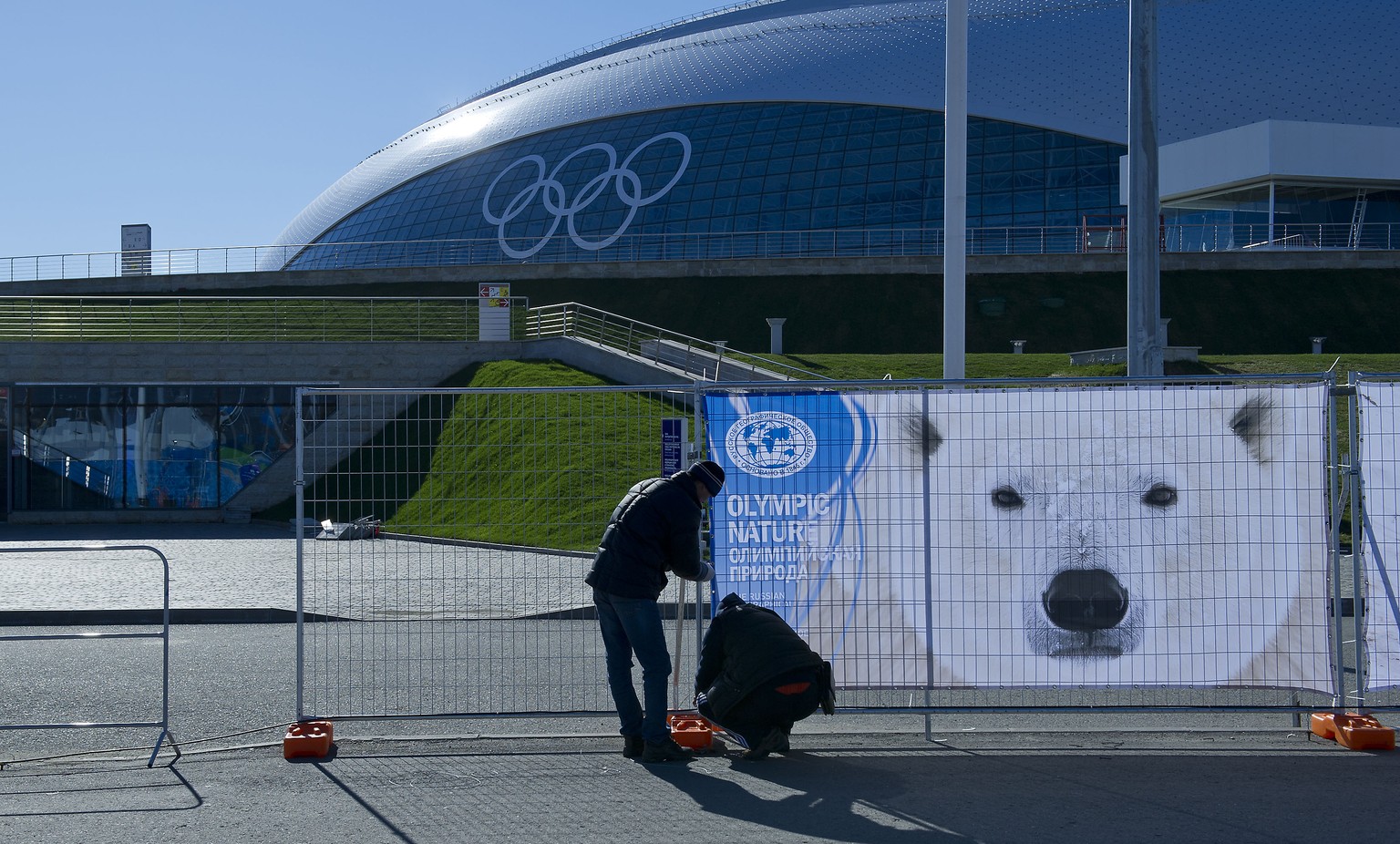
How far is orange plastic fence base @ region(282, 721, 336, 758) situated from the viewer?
6.00 metres

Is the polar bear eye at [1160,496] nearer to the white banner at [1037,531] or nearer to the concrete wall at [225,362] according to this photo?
the white banner at [1037,531]

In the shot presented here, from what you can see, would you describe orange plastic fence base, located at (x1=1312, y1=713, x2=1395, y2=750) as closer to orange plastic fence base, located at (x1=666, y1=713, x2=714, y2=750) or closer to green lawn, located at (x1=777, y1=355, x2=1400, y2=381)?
orange plastic fence base, located at (x1=666, y1=713, x2=714, y2=750)

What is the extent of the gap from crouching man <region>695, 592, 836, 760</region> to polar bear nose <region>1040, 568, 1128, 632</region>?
1.39 m

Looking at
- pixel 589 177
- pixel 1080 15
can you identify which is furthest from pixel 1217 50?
pixel 589 177

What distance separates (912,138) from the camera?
46906 millimetres

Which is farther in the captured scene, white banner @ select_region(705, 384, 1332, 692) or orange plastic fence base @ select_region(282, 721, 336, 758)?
white banner @ select_region(705, 384, 1332, 692)

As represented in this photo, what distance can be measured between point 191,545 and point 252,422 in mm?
5908

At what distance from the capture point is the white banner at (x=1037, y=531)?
636 centimetres

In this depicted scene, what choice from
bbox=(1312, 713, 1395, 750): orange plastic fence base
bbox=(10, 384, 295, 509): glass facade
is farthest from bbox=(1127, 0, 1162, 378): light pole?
bbox=(10, 384, 295, 509): glass facade

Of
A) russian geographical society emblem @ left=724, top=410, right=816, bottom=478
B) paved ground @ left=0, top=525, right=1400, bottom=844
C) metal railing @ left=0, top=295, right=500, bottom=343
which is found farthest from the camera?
metal railing @ left=0, top=295, right=500, bottom=343

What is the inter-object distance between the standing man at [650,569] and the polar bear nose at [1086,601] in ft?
6.56

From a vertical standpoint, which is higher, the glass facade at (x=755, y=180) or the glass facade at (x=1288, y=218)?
the glass facade at (x=755, y=180)

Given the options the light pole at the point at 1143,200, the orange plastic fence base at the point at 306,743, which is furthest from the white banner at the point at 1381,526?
the orange plastic fence base at the point at 306,743

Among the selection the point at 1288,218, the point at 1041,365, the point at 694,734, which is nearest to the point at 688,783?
the point at 694,734
